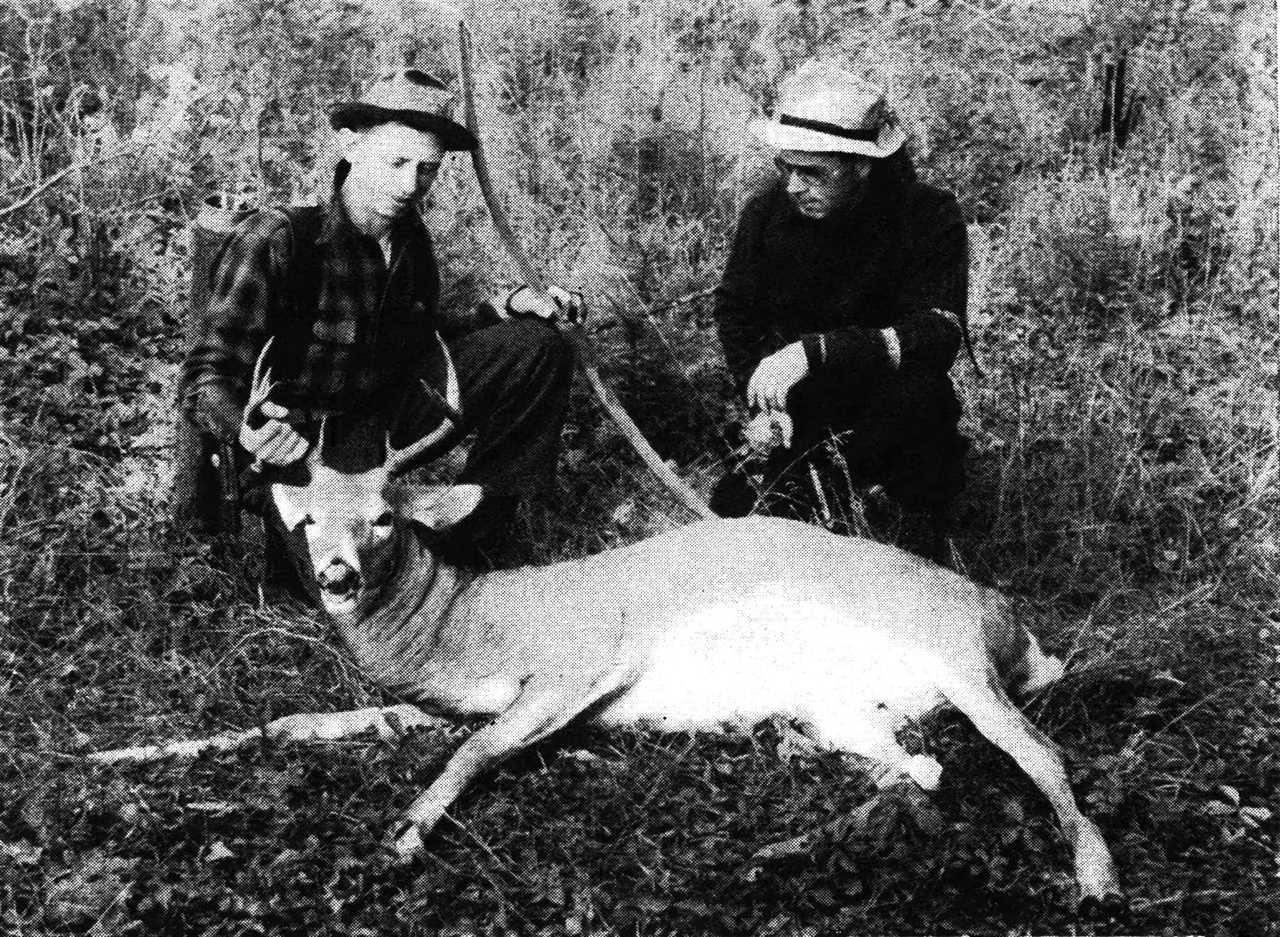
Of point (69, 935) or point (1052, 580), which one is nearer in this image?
point (69, 935)

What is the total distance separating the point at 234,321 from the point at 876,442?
7.57ft

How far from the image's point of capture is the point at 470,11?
27.2 ft

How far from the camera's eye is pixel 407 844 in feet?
13.3

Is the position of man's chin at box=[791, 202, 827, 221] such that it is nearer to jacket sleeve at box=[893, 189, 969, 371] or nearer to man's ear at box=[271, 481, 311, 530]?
jacket sleeve at box=[893, 189, 969, 371]

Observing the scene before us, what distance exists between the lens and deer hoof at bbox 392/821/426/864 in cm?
404

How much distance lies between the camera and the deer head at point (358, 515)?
4285 millimetres

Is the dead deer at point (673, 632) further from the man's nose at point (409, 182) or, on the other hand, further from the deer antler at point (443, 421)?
the man's nose at point (409, 182)

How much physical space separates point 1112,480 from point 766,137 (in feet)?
6.94

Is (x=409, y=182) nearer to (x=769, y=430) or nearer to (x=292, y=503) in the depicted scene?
(x=292, y=503)

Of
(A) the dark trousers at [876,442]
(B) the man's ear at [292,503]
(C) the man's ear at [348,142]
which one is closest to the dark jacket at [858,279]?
(A) the dark trousers at [876,442]

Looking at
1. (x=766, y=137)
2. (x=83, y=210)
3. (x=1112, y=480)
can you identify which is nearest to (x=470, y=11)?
(x=83, y=210)

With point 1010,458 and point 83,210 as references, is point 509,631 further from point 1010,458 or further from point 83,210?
point 83,210

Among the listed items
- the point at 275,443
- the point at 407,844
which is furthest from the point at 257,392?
the point at 407,844

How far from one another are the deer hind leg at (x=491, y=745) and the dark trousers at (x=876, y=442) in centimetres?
134
